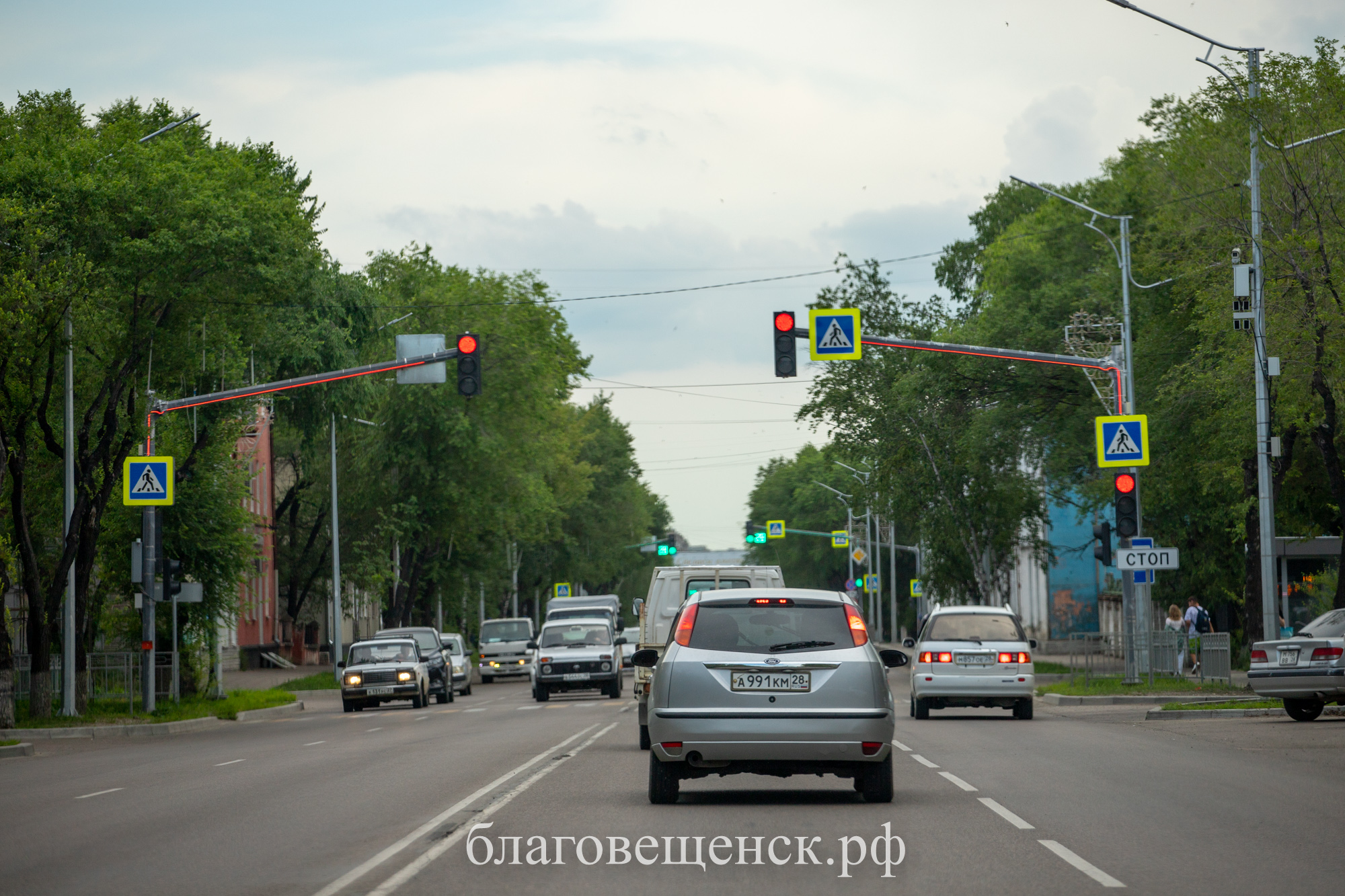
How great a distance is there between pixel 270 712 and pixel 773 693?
27.6 m

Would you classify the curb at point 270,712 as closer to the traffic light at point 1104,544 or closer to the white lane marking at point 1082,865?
the traffic light at point 1104,544

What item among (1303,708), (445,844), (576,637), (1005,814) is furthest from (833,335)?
(576,637)

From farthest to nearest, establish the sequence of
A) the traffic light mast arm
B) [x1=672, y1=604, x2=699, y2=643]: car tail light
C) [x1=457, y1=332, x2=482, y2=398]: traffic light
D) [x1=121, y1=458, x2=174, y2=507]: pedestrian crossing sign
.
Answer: [x1=121, y1=458, x2=174, y2=507]: pedestrian crossing sign
the traffic light mast arm
[x1=457, y1=332, x2=482, y2=398]: traffic light
[x1=672, y1=604, x2=699, y2=643]: car tail light

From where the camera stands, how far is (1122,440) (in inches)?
1175

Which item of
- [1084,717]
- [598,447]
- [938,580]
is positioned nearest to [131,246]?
[1084,717]

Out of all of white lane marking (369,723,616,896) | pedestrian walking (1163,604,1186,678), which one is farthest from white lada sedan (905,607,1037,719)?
white lane marking (369,723,616,896)

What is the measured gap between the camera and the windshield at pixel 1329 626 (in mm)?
23469

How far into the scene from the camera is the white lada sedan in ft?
85.9

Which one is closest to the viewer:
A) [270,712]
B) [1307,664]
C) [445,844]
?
[445,844]

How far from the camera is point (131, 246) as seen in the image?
28703 millimetres

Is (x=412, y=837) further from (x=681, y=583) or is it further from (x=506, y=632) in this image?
(x=506, y=632)

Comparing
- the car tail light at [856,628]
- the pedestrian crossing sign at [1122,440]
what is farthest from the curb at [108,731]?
the car tail light at [856,628]

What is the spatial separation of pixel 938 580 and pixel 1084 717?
3254 centimetres

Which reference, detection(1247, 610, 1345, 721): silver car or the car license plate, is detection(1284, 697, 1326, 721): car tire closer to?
detection(1247, 610, 1345, 721): silver car
